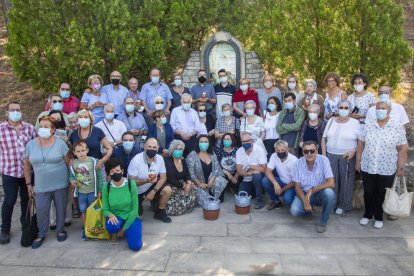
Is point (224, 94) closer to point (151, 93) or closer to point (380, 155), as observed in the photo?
point (151, 93)

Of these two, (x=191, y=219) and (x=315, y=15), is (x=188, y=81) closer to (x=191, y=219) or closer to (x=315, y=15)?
(x=315, y=15)

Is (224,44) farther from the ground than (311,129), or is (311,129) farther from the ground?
(224,44)

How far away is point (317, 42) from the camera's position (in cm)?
969

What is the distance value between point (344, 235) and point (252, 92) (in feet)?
11.6

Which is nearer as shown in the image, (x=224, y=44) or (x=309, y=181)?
(x=309, y=181)

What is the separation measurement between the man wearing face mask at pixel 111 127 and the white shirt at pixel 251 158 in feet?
6.52

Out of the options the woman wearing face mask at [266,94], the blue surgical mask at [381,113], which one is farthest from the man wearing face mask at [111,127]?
the blue surgical mask at [381,113]

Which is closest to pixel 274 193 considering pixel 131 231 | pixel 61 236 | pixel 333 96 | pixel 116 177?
pixel 333 96

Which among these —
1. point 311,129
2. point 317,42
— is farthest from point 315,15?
point 311,129

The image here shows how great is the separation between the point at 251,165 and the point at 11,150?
365 cm

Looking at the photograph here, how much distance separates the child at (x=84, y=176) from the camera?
5.64 m

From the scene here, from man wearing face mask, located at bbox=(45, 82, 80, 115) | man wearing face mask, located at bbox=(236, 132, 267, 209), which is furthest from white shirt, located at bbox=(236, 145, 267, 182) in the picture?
man wearing face mask, located at bbox=(45, 82, 80, 115)

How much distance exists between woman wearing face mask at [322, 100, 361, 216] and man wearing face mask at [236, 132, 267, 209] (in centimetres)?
105

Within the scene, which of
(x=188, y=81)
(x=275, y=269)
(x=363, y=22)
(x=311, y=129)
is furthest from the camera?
(x=188, y=81)
